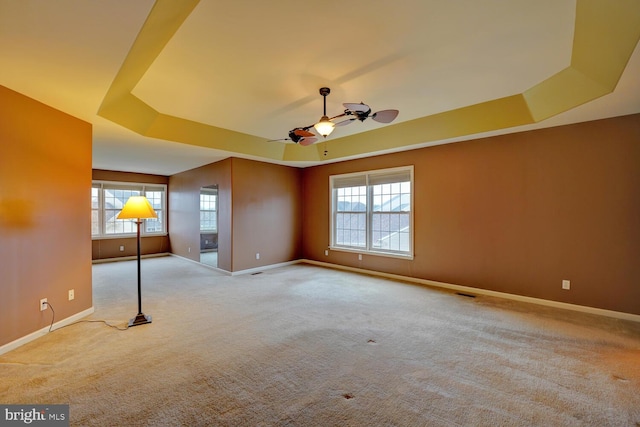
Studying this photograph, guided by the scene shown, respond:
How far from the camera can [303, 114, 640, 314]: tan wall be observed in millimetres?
3416

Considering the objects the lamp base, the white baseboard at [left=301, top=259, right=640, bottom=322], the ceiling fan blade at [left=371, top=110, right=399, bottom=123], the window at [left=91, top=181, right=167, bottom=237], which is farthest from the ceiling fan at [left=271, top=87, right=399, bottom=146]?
the window at [left=91, top=181, right=167, bottom=237]

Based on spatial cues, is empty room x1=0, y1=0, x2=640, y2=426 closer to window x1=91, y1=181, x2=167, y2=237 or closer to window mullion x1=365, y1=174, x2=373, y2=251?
window mullion x1=365, y1=174, x2=373, y2=251

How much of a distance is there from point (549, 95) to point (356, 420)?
4.12 meters

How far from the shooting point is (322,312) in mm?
3664

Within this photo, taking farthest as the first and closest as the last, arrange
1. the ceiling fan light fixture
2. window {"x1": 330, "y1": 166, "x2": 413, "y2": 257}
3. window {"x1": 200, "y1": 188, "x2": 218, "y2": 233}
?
window {"x1": 200, "y1": 188, "x2": 218, "y2": 233}
window {"x1": 330, "y1": 166, "x2": 413, "y2": 257}
the ceiling fan light fixture

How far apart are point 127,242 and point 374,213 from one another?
6931 mm

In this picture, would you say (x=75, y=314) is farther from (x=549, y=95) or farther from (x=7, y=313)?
(x=549, y=95)

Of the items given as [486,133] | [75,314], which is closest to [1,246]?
[75,314]

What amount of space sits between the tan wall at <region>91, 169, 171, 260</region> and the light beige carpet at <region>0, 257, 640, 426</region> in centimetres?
423

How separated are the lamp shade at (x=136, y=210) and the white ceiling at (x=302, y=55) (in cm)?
116

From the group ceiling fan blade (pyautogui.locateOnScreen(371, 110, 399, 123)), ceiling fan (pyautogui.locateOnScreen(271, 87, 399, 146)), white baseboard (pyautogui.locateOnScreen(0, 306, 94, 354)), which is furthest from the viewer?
ceiling fan blade (pyautogui.locateOnScreen(371, 110, 399, 123))

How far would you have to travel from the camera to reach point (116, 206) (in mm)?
7496

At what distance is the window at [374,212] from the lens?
17.7 ft

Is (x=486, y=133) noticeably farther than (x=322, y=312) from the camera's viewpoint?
Yes
